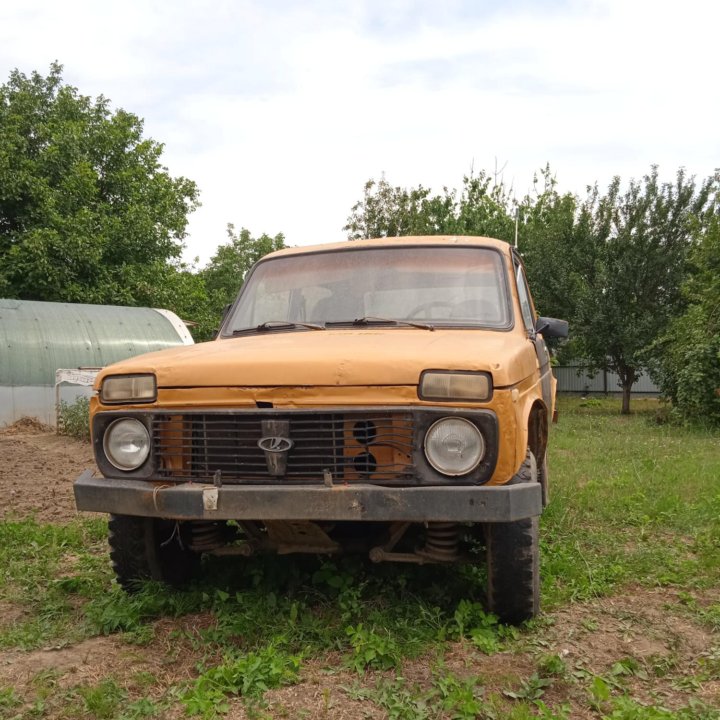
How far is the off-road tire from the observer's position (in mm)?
3719

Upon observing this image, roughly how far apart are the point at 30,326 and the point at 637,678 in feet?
48.9

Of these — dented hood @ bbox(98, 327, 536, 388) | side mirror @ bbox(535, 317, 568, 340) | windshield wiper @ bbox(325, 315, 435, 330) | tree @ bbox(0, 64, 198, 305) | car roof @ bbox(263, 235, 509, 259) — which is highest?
tree @ bbox(0, 64, 198, 305)

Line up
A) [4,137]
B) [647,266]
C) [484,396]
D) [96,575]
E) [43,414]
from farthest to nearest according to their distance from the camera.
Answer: [4,137]
[647,266]
[43,414]
[96,575]
[484,396]

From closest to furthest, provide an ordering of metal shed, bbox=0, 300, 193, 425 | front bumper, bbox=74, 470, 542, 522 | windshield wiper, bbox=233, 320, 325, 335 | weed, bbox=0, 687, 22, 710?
weed, bbox=0, 687, 22, 710, front bumper, bbox=74, 470, 542, 522, windshield wiper, bbox=233, 320, 325, 335, metal shed, bbox=0, 300, 193, 425

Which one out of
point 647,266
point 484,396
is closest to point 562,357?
point 647,266

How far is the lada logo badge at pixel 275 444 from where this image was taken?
353cm

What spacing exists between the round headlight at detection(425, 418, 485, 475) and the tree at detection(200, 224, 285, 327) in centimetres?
3513

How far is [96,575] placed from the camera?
16.2 feet

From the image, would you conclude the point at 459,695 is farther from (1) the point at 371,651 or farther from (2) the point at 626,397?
(2) the point at 626,397

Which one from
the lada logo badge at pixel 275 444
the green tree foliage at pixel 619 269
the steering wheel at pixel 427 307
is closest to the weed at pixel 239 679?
the lada logo badge at pixel 275 444

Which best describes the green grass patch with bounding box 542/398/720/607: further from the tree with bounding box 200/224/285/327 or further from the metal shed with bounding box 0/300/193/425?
the tree with bounding box 200/224/285/327

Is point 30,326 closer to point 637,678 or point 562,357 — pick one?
point 637,678

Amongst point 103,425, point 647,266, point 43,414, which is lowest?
point 43,414

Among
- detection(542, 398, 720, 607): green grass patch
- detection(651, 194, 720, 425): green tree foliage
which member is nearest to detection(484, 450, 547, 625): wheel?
detection(542, 398, 720, 607): green grass patch
